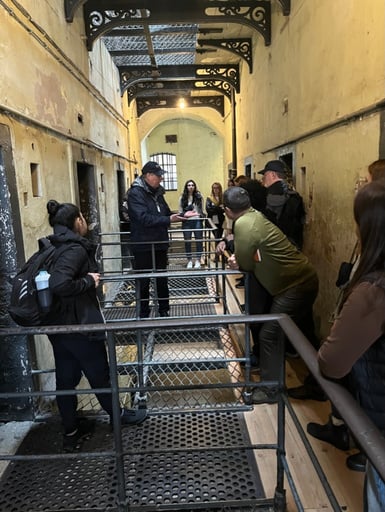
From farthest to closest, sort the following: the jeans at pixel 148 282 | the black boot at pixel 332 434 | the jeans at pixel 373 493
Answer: the jeans at pixel 148 282 < the black boot at pixel 332 434 < the jeans at pixel 373 493

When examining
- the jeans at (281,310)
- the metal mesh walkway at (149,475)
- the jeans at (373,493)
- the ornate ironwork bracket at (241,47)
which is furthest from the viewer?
the ornate ironwork bracket at (241,47)

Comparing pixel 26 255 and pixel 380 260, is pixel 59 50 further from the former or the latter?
pixel 380 260

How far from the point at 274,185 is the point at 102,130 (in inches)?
137

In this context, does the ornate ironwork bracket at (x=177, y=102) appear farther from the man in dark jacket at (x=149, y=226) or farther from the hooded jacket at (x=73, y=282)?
the hooded jacket at (x=73, y=282)

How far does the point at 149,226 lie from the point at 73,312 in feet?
5.06

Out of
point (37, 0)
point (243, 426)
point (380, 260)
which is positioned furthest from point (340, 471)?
point (37, 0)

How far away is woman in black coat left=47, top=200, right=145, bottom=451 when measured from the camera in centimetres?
210

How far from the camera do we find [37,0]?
3.31 meters

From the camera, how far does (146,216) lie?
3.56m

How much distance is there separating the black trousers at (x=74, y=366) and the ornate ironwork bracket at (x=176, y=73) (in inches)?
272

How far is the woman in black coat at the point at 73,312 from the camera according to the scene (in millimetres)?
2098

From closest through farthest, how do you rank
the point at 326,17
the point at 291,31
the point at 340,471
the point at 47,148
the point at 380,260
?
the point at 380,260, the point at 340,471, the point at 326,17, the point at 47,148, the point at 291,31

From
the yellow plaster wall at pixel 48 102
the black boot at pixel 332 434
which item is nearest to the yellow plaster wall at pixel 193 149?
the yellow plaster wall at pixel 48 102

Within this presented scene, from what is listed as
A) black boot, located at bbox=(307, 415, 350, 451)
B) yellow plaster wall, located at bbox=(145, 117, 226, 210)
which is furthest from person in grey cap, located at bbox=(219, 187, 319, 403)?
yellow plaster wall, located at bbox=(145, 117, 226, 210)
